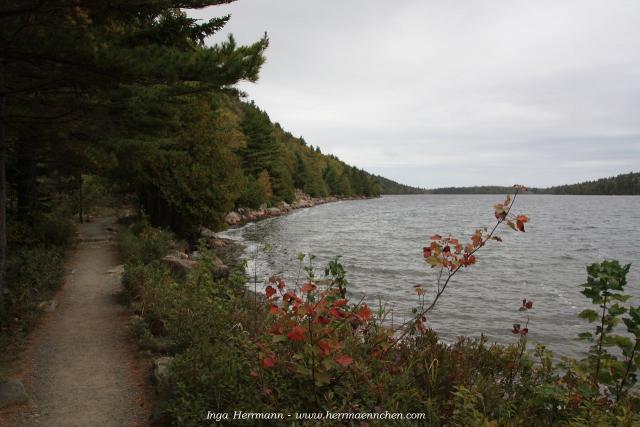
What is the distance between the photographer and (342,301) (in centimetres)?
397

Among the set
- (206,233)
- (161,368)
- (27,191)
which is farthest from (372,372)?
(206,233)

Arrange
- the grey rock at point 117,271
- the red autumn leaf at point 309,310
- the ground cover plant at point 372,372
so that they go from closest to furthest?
1. the red autumn leaf at point 309,310
2. the ground cover plant at point 372,372
3. the grey rock at point 117,271

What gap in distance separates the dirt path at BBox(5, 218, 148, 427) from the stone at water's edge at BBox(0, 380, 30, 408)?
6.0 inches

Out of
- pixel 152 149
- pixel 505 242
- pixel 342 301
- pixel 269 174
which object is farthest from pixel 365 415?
pixel 269 174

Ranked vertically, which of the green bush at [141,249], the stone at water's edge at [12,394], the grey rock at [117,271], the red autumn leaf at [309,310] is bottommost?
the stone at water's edge at [12,394]

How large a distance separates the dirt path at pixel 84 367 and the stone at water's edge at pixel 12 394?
0.15 m

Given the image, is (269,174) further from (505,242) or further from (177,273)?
(177,273)

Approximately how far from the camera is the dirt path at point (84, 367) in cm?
477

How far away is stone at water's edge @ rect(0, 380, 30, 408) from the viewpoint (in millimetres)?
4802

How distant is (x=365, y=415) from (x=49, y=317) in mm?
6987

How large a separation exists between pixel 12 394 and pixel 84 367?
3.81ft

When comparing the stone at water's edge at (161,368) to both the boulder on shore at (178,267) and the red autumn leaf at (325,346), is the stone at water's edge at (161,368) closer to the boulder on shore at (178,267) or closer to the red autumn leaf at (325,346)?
the red autumn leaf at (325,346)

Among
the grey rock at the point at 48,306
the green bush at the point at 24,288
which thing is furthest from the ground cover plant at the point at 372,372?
the grey rock at the point at 48,306

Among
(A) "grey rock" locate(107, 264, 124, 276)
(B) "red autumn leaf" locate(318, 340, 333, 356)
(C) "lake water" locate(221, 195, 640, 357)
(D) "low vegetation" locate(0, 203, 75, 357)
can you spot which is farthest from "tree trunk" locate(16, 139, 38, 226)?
(B) "red autumn leaf" locate(318, 340, 333, 356)
